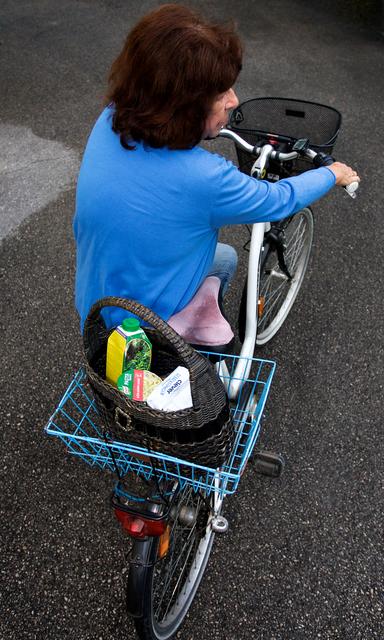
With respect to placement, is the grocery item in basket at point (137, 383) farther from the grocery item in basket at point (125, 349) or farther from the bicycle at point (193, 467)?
the bicycle at point (193, 467)

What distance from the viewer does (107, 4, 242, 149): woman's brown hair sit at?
135 cm

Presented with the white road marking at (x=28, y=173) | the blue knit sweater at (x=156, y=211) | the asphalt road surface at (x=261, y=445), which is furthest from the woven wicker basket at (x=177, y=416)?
the white road marking at (x=28, y=173)

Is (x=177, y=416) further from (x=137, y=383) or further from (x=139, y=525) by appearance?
(x=139, y=525)

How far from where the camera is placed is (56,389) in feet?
9.24

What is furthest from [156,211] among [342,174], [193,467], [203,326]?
[342,174]

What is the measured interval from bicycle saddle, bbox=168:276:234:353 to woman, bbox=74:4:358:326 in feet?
0.55

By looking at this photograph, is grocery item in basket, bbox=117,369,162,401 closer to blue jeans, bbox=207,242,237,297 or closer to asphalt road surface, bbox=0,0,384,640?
blue jeans, bbox=207,242,237,297

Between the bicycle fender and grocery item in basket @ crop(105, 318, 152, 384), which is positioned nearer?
grocery item in basket @ crop(105, 318, 152, 384)

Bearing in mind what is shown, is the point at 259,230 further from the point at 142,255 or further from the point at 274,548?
the point at 274,548

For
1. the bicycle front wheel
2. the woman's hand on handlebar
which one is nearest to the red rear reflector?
the woman's hand on handlebar

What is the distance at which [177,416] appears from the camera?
3.86ft

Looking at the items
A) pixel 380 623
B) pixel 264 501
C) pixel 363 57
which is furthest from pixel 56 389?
pixel 363 57

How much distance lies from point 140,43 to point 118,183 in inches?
14.6

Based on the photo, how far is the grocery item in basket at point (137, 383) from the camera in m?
1.25
